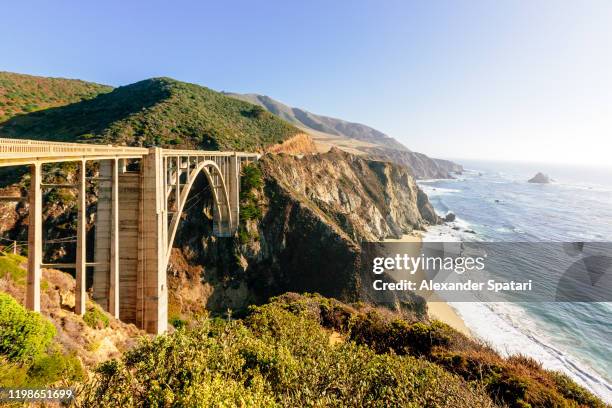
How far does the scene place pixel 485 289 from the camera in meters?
40.0

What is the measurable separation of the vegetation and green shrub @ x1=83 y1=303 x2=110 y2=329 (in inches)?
142

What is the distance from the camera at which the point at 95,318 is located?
1274 cm

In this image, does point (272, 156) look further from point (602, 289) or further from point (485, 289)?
point (602, 289)

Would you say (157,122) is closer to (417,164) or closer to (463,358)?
(463,358)

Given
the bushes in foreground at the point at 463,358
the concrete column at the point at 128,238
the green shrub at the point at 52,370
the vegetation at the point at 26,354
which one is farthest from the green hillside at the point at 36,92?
the bushes in foreground at the point at 463,358

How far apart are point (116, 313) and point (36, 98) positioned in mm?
69760

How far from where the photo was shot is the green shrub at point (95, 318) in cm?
1248

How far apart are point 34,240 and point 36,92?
76.5 meters

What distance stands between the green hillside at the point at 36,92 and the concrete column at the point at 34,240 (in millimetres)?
57731

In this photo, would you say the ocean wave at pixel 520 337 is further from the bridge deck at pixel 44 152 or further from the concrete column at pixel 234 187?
the bridge deck at pixel 44 152

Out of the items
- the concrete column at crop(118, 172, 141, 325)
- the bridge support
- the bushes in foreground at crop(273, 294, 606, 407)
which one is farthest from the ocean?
the bridge support

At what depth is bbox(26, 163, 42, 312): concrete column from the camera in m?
9.03

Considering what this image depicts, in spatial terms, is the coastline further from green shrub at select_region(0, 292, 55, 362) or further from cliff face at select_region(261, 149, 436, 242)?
green shrub at select_region(0, 292, 55, 362)

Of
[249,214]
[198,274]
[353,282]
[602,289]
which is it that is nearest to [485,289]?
[602,289]
